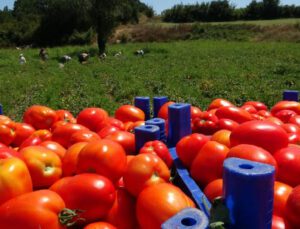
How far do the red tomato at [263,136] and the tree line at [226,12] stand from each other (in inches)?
2242

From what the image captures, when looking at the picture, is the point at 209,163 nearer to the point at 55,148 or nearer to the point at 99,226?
the point at 99,226

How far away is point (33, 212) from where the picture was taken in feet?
4.60

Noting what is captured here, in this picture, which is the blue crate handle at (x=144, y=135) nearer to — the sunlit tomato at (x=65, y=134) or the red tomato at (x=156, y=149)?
the red tomato at (x=156, y=149)

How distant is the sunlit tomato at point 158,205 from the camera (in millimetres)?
1434

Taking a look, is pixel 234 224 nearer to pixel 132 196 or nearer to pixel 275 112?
pixel 132 196

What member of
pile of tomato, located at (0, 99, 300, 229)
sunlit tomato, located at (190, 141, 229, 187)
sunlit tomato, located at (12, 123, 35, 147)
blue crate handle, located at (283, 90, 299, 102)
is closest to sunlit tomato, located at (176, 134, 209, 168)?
pile of tomato, located at (0, 99, 300, 229)

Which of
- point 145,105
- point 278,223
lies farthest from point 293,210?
point 145,105

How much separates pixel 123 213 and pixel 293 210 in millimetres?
689

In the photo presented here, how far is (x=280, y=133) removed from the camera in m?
1.80

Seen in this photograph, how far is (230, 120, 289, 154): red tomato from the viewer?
69.9 inches

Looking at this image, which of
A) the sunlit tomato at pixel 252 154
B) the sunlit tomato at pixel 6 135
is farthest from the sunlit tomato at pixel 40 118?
the sunlit tomato at pixel 252 154

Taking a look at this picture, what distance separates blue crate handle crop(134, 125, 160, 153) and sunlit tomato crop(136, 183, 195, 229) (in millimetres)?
592

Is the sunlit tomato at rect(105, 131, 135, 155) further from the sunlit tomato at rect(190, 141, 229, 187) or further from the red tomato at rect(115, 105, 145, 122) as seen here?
the red tomato at rect(115, 105, 145, 122)

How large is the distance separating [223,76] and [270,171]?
456 inches
